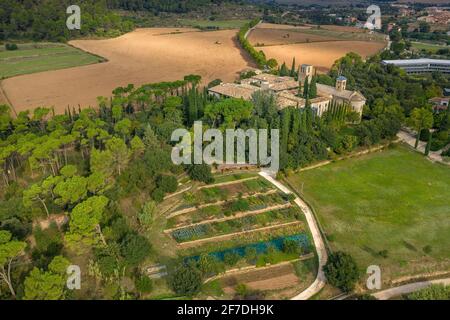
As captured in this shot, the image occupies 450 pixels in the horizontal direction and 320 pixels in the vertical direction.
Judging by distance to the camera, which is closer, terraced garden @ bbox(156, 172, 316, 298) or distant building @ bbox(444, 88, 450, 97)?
terraced garden @ bbox(156, 172, 316, 298)

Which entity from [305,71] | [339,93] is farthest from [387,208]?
[305,71]

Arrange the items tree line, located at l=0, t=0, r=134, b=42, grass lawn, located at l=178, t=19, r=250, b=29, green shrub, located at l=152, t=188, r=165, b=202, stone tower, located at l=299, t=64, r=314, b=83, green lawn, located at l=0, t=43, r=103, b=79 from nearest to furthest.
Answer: green shrub, located at l=152, t=188, r=165, b=202 → stone tower, located at l=299, t=64, r=314, b=83 → green lawn, located at l=0, t=43, r=103, b=79 → tree line, located at l=0, t=0, r=134, b=42 → grass lawn, located at l=178, t=19, r=250, b=29

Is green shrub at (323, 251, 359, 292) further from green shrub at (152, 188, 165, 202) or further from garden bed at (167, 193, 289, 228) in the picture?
green shrub at (152, 188, 165, 202)

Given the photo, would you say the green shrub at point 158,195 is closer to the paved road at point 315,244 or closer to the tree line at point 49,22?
the paved road at point 315,244

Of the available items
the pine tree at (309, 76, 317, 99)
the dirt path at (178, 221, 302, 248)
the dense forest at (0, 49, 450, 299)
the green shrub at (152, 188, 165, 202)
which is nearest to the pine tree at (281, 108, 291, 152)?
the dense forest at (0, 49, 450, 299)

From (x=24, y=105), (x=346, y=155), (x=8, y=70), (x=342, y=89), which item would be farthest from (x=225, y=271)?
(x=8, y=70)

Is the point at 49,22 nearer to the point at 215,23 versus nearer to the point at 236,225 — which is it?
the point at 215,23

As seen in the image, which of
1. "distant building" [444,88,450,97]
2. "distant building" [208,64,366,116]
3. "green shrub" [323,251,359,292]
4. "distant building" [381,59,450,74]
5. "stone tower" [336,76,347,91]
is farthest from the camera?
"distant building" [381,59,450,74]
